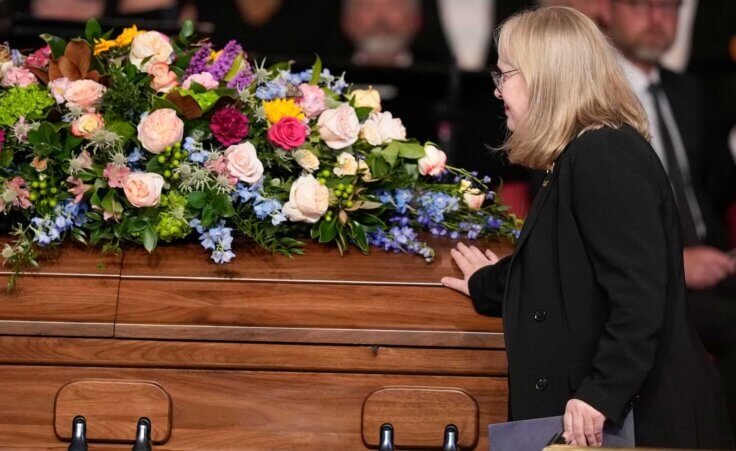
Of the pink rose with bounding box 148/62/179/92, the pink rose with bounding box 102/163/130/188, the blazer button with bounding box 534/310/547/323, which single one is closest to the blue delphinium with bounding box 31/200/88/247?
the pink rose with bounding box 102/163/130/188

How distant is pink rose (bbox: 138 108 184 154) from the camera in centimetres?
235

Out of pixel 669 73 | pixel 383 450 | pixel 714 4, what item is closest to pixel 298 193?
pixel 383 450

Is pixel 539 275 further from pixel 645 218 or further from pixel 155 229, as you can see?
pixel 155 229


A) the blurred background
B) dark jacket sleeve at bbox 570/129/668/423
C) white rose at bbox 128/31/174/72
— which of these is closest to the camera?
dark jacket sleeve at bbox 570/129/668/423

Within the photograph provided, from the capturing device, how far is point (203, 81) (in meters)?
2.56

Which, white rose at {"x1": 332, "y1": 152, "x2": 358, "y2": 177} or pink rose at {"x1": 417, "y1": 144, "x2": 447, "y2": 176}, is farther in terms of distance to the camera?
pink rose at {"x1": 417, "y1": 144, "x2": 447, "y2": 176}

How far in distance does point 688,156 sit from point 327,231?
2267mm

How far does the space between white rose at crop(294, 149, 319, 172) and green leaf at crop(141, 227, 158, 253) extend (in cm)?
36

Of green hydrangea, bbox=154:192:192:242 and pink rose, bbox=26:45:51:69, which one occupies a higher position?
pink rose, bbox=26:45:51:69

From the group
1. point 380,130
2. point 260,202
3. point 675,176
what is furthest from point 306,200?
point 675,176

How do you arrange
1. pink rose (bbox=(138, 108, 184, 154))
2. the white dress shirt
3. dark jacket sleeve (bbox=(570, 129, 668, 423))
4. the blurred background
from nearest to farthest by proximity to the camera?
dark jacket sleeve (bbox=(570, 129, 668, 423)), pink rose (bbox=(138, 108, 184, 154)), the white dress shirt, the blurred background

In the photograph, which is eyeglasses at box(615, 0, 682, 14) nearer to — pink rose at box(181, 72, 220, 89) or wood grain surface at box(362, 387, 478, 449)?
pink rose at box(181, 72, 220, 89)

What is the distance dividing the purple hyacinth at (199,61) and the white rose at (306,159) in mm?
379

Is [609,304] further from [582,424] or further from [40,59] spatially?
[40,59]
